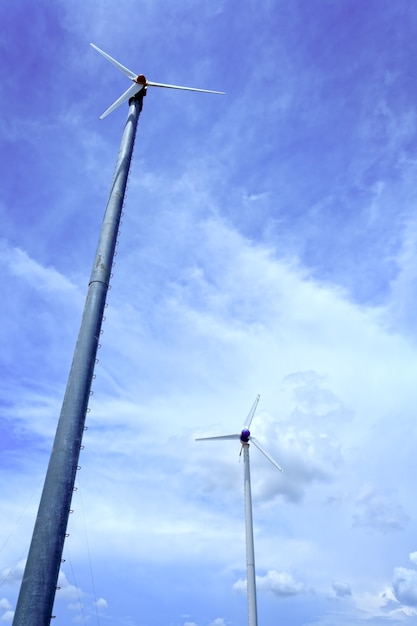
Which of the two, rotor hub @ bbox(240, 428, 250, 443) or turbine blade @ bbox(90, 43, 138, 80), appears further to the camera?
rotor hub @ bbox(240, 428, 250, 443)

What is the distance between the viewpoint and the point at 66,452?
29.4 meters

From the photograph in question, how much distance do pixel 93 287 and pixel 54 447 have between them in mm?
12649

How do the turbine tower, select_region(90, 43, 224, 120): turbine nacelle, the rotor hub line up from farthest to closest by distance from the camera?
the rotor hub
select_region(90, 43, 224, 120): turbine nacelle
the turbine tower

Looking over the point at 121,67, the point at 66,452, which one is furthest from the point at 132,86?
the point at 66,452

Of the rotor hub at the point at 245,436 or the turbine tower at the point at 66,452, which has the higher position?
the rotor hub at the point at 245,436

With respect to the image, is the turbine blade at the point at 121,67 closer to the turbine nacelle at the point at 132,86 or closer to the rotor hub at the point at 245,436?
the turbine nacelle at the point at 132,86

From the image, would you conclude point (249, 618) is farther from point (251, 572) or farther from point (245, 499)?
point (245, 499)

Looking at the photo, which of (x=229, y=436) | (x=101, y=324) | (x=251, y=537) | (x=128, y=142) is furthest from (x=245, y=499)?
(x=128, y=142)

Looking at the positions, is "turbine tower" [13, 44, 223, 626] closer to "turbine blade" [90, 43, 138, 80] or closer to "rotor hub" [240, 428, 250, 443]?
"turbine blade" [90, 43, 138, 80]

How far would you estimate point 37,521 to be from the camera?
89.9ft

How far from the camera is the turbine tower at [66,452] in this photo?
25344mm

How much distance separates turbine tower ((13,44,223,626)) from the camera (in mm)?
25344

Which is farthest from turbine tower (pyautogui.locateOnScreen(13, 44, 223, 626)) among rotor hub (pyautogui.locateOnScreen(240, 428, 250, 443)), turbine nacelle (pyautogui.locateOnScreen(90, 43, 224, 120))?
rotor hub (pyautogui.locateOnScreen(240, 428, 250, 443))

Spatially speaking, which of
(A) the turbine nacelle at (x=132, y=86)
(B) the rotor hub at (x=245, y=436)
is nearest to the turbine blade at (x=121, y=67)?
(A) the turbine nacelle at (x=132, y=86)
